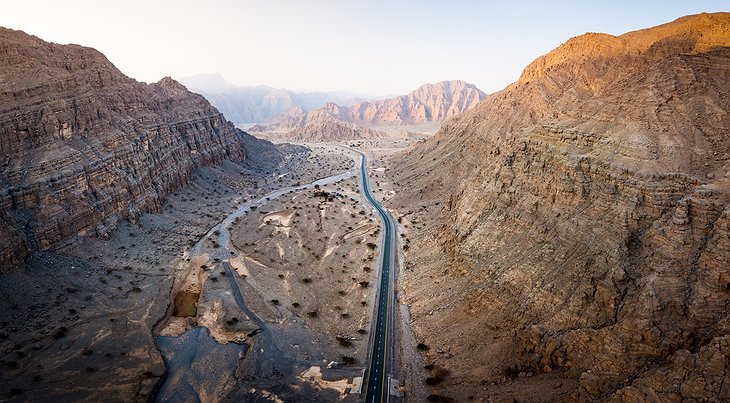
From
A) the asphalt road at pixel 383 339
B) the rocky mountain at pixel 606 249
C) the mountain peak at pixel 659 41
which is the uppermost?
the mountain peak at pixel 659 41

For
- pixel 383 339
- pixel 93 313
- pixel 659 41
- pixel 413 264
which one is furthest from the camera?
pixel 413 264

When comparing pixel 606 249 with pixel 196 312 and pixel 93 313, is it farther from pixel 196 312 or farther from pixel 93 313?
pixel 93 313

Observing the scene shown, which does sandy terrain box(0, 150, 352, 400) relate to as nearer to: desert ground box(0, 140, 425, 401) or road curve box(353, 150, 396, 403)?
desert ground box(0, 140, 425, 401)

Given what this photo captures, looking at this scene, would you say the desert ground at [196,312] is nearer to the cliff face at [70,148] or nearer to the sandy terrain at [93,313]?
the sandy terrain at [93,313]

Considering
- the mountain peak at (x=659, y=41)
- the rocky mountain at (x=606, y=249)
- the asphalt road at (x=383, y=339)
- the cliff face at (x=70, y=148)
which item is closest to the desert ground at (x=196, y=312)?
the asphalt road at (x=383, y=339)

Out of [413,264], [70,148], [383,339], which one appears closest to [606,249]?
[383,339]

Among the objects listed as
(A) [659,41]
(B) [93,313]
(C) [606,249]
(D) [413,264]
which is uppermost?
(A) [659,41]

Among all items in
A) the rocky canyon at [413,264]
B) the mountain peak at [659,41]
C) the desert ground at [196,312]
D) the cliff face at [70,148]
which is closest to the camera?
the rocky canyon at [413,264]

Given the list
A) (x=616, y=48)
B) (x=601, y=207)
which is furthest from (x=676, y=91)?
(x=616, y=48)

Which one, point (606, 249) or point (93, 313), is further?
point (93, 313)
